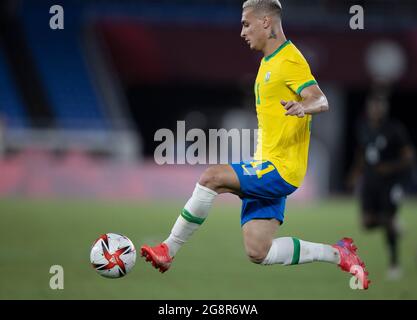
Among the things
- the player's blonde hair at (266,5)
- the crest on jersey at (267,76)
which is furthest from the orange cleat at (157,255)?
the player's blonde hair at (266,5)

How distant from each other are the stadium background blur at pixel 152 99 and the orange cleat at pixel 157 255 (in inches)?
322

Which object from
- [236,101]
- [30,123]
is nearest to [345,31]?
[236,101]

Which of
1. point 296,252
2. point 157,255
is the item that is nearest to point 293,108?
point 296,252

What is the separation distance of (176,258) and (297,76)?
609cm

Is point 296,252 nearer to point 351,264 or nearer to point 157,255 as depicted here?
point 351,264

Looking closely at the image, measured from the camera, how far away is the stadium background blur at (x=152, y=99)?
1898cm

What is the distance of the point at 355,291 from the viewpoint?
9367 millimetres

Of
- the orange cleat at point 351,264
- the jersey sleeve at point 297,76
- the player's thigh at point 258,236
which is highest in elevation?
the jersey sleeve at point 297,76

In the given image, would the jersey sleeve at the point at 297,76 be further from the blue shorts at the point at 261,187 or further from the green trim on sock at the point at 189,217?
the green trim on sock at the point at 189,217

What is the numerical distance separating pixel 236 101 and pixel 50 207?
11539 mm

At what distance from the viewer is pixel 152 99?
28.2 meters

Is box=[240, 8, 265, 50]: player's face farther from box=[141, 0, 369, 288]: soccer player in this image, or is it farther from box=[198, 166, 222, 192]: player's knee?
box=[198, 166, 222, 192]: player's knee

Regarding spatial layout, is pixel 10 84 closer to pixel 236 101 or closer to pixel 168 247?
pixel 236 101

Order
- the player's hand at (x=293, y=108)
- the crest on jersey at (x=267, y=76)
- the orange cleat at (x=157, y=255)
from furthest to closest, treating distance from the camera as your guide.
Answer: the crest on jersey at (x=267, y=76), the orange cleat at (x=157, y=255), the player's hand at (x=293, y=108)
